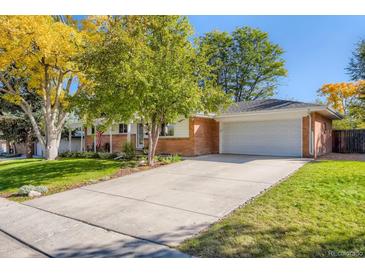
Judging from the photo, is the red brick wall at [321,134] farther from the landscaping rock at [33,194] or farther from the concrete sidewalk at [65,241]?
the landscaping rock at [33,194]

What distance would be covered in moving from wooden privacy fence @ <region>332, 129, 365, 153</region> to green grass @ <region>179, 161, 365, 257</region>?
14359 millimetres

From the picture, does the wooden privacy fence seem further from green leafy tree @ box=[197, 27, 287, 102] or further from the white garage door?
green leafy tree @ box=[197, 27, 287, 102]

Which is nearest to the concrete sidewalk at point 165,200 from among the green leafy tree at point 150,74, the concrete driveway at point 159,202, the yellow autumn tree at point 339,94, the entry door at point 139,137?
the concrete driveway at point 159,202

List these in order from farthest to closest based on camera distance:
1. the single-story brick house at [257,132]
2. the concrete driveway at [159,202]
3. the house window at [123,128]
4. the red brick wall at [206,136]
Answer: the house window at [123,128] < the red brick wall at [206,136] < the single-story brick house at [257,132] < the concrete driveway at [159,202]

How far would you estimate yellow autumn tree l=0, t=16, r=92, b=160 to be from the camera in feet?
43.3

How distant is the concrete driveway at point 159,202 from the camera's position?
437 centimetres

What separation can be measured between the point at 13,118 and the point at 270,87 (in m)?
26.8

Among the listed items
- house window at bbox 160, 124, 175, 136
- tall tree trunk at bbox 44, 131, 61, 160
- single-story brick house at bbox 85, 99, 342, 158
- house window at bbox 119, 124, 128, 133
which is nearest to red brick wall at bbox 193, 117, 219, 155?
single-story brick house at bbox 85, 99, 342, 158

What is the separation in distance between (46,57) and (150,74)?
7.97 m

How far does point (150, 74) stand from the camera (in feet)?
32.2

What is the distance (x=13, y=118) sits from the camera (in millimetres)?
19938

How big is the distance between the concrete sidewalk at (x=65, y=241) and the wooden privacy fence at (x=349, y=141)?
1899cm
